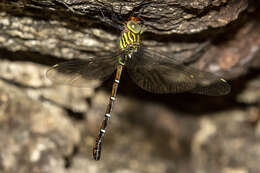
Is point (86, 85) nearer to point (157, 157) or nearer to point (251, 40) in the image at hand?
point (157, 157)

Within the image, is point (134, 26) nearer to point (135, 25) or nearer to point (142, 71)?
point (135, 25)

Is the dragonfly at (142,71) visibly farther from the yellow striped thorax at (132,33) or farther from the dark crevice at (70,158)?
the dark crevice at (70,158)

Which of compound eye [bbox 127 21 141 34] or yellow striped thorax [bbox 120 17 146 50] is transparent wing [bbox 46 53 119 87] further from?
compound eye [bbox 127 21 141 34]

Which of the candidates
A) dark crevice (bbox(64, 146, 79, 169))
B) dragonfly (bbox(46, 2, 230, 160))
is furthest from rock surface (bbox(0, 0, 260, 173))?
dragonfly (bbox(46, 2, 230, 160))

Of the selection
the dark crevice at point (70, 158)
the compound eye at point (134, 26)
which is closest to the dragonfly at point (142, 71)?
the compound eye at point (134, 26)

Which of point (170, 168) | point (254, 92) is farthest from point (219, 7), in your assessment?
point (170, 168)

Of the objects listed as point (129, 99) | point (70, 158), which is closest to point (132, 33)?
point (129, 99)
